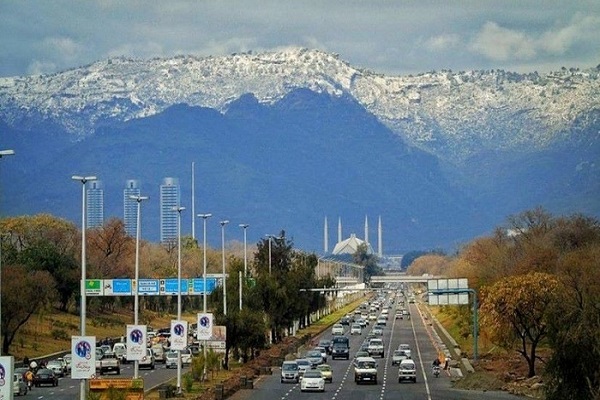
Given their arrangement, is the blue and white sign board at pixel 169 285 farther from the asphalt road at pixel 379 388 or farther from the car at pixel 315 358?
the car at pixel 315 358

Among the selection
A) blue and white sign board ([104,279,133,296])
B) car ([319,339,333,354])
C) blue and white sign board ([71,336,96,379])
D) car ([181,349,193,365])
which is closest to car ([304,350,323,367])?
car ([181,349,193,365])

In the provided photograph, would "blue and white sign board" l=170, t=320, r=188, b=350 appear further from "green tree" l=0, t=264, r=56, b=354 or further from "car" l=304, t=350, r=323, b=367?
"green tree" l=0, t=264, r=56, b=354

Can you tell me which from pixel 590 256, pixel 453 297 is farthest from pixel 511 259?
pixel 453 297

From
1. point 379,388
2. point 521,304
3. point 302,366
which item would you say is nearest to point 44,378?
point 302,366

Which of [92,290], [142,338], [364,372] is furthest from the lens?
[92,290]

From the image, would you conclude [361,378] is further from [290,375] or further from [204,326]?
[204,326]

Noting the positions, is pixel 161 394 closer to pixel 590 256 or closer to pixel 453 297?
pixel 453 297

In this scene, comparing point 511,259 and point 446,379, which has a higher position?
point 511,259
